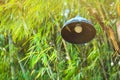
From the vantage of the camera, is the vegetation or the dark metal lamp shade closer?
the dark metal lamp shade


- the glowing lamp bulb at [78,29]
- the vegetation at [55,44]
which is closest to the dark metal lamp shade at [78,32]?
the glowing lamp bulb at [78,29]

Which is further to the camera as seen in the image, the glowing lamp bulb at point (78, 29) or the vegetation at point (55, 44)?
the vegetation at point (55, 44)

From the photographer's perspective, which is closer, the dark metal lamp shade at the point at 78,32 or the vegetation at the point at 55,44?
the dark metal lamp shade at the point at 78,32

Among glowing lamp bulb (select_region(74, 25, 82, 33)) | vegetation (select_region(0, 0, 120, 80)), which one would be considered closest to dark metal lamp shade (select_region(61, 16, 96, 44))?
glowing lamp bulb (select_region(74, 25, 82, 33))

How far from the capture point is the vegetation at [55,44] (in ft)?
8.95

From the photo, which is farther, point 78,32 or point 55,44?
point 55,44

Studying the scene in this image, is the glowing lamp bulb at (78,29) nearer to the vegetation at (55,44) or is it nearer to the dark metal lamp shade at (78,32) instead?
the dark metal lamp shade at (78,32)

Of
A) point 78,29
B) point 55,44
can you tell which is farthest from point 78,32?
point 55,44

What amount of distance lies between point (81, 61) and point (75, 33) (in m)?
0.95

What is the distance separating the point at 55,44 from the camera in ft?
10.5

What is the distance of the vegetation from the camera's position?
273cm

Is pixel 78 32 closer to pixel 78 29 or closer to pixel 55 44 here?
pixel 78 29

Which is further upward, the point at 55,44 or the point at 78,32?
the point at 78,32

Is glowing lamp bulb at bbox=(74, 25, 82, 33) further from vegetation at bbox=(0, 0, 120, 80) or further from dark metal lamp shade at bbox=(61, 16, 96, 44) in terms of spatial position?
vegetation at bbox=(0, 0, 120, 80)
